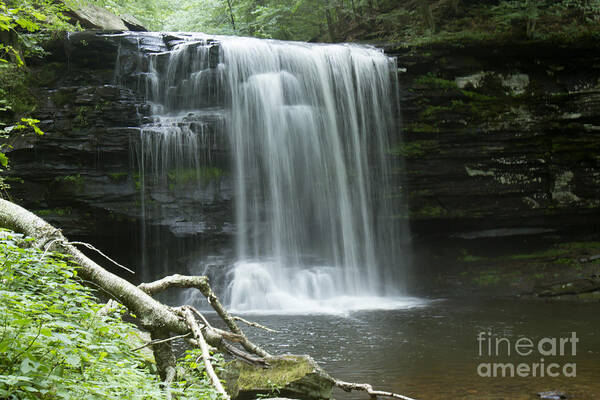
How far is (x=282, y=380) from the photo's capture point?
3885 millimetres

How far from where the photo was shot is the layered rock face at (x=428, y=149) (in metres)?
11.7

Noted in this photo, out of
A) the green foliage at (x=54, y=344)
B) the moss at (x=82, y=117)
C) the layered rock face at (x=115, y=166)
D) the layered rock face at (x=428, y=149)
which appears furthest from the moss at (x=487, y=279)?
the green foliage at (x=54, y=344)

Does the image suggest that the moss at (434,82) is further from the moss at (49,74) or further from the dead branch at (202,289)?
the dead branch at (202,289)

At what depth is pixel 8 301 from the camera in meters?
2.49

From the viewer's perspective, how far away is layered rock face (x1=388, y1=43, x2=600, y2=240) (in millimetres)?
12742

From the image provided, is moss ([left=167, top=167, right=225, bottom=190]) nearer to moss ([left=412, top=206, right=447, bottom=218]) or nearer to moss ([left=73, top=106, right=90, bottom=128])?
moss ([left=73, top=106, right=90, bottom=128])

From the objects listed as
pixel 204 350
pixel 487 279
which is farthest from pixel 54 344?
pixel 487 279

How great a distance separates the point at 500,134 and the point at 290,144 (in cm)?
545

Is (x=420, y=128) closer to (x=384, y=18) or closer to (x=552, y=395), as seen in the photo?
(x=384, y=18)

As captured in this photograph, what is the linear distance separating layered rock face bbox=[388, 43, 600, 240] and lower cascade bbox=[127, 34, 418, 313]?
774mm

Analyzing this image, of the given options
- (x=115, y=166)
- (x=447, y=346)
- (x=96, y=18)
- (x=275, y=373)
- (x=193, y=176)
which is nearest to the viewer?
(x=275, y=373)

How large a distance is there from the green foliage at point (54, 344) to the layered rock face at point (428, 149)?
29.3 feet

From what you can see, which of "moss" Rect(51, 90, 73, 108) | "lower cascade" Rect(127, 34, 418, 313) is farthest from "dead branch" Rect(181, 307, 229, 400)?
"moss" Rect(51, 90, 73, 108)

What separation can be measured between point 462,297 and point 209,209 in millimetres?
6673
